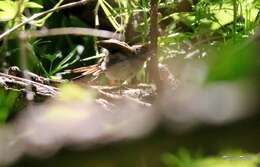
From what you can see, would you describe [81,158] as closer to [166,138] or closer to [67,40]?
[166,138]

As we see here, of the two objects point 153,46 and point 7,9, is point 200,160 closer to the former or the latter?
point 153,46

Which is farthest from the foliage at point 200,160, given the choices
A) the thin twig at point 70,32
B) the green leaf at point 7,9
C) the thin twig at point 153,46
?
the green leaf at point 7,9

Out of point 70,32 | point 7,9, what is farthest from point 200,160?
point 7,9

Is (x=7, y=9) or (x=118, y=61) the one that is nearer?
(x=7, y=9)

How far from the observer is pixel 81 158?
1.63ft

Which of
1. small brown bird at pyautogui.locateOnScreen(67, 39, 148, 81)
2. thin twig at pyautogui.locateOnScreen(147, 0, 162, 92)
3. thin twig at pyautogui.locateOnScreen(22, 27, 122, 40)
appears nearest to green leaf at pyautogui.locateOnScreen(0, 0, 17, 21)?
thin twig at pyautogui.locateOnScreen(22, 27, 122, 40)

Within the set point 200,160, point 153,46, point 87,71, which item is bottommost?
point 87,71

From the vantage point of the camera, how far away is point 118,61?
1975 millimetres

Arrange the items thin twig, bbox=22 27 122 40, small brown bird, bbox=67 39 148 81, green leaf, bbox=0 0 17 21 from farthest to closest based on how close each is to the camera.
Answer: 1. small brown bird, bbox=67 39 148 81
2. green leaf, bbox=0 0 17 21
3. thin twig, bbox=22 27 122 40

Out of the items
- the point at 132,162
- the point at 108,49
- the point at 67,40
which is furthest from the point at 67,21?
the point at 132,162

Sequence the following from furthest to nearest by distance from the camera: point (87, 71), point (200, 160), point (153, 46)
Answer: point (87, 71)
point (153, 46)
point (200, 160)

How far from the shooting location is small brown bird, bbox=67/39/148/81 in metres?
1.91

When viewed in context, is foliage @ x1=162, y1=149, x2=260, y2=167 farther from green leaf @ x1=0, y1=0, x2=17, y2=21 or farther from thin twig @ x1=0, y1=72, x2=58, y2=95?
green leaf @ x1=0, y1=0, x2=17, y2=21

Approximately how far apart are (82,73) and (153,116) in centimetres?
147
